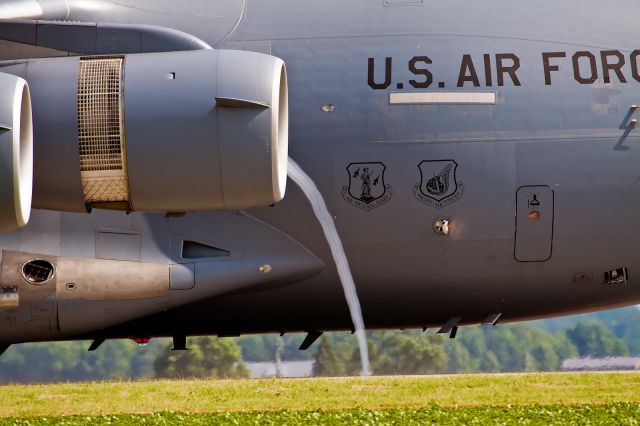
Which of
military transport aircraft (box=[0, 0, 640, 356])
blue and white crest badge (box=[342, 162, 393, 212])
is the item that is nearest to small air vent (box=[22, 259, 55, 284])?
military transport aircraft (box=[0, 0, 640, 356])

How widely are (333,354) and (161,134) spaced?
13.1m

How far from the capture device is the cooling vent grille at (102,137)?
28.9ft

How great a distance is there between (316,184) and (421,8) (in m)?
1.89

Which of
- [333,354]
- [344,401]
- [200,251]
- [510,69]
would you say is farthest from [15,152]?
[333,354]

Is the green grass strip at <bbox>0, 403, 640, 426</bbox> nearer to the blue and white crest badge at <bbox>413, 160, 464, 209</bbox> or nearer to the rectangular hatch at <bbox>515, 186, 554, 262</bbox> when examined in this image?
the rectangular hatch at <bbox>515, 186, 554, 262</bbox>

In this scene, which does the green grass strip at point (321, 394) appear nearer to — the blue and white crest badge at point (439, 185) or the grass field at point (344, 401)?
the grass field at point (344, 401)

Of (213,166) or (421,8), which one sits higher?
(421,8)

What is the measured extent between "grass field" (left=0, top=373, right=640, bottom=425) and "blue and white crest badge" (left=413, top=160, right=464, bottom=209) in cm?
177

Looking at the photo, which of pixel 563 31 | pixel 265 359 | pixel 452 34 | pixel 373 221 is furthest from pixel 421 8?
pixel 265 359

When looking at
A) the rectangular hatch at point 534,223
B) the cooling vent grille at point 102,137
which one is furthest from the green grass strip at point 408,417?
the cooling vent grille at point 102,137

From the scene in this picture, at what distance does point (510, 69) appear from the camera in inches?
432

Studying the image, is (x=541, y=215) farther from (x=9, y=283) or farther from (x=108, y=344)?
(x=108, y=344)

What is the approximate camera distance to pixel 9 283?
35.1 feet

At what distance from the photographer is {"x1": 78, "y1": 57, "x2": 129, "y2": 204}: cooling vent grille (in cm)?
881
